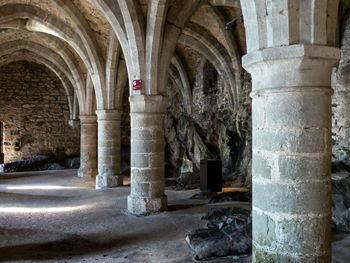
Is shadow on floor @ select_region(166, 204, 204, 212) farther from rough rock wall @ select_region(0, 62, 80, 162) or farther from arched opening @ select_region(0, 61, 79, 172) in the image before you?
rough rock wall @ select_region(0, 62, 80, 162)

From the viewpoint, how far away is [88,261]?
12.3ft

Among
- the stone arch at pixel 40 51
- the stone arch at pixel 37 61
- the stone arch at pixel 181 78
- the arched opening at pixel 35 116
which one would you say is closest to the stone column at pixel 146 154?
the stone arch at pixel 40 51

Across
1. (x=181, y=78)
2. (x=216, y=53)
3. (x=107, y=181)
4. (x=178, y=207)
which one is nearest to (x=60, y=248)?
(x=178, y=207)

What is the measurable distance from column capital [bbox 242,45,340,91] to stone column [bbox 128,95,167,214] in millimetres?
3540

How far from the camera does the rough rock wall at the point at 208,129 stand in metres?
9.79

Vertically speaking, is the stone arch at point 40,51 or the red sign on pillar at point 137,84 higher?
the stone arch at point 40,51

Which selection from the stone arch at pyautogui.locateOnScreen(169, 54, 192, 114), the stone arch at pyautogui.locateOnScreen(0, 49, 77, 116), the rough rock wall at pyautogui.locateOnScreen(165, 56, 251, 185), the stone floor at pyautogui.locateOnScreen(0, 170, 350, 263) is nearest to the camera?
the stone floor at pyautogui.locateOnScreen(0, 170, 350, 263)

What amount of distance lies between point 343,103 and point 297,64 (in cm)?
434

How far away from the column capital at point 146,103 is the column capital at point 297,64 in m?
3.47

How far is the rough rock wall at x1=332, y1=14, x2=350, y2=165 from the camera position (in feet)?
20.0

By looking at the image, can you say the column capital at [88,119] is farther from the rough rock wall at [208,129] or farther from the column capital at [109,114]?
the rough rock wall at [208,129]

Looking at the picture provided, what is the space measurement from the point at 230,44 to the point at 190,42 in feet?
5.19

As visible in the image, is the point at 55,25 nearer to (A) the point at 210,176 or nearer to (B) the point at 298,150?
(A) the point at 210,176

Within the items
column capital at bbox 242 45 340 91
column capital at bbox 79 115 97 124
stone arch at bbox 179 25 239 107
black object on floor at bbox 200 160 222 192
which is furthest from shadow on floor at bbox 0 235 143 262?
column capital at bbox 79 115 97 124
